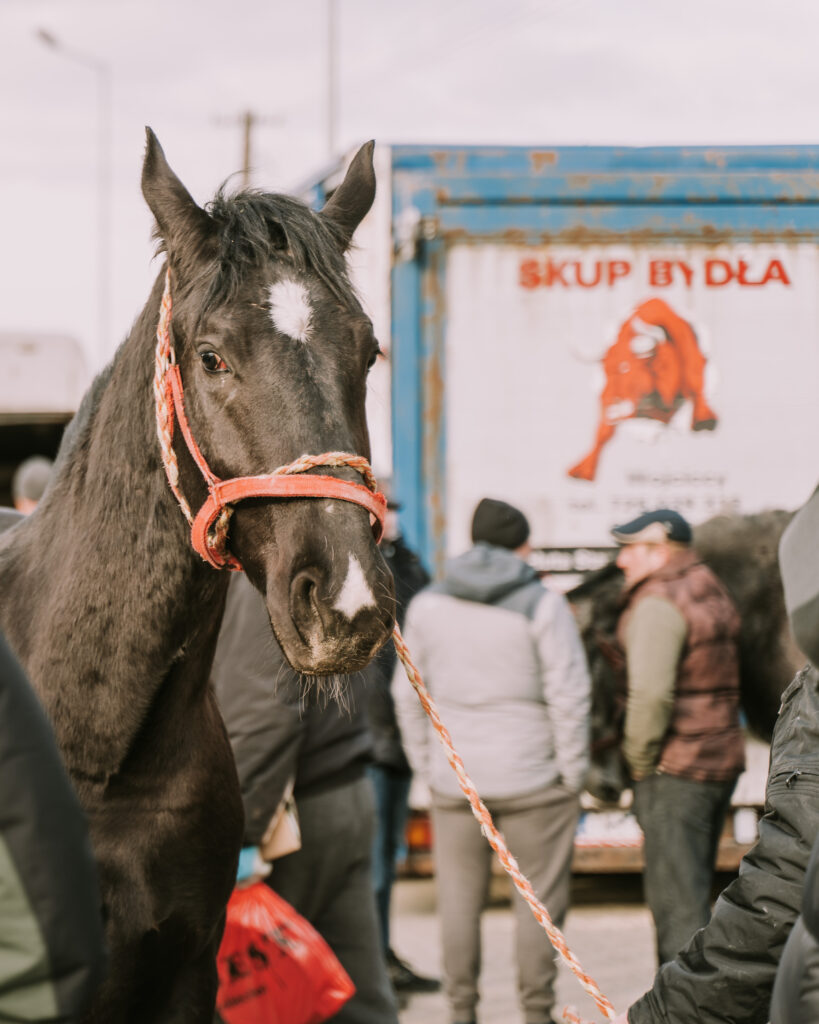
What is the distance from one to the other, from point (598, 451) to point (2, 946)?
4.84 metres

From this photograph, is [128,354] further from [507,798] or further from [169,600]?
[507,798]

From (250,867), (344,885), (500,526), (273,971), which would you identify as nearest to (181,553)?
(250,867)

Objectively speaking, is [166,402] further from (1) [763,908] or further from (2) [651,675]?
(2) [651,675]

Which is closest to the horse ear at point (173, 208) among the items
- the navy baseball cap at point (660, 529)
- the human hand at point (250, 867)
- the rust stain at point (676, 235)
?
the human hand at point (250, 867)

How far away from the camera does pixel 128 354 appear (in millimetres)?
2764

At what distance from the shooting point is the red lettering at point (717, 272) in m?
5.90

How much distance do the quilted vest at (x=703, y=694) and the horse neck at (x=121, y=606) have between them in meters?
2.47

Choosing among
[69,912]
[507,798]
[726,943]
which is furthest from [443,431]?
[69,912]

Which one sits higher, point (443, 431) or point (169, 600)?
point (443, 431)

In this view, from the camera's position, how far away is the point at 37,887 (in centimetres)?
128

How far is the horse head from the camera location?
2191 mm

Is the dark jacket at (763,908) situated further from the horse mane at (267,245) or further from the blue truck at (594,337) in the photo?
the blue truck at (594,337)

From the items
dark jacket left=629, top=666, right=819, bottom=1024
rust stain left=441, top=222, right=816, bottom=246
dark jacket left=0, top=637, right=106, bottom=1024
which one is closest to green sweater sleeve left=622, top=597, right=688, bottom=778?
rust stain left=441, top=222, right=816, bottom=246

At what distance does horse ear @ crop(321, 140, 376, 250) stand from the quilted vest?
2.33 meters
